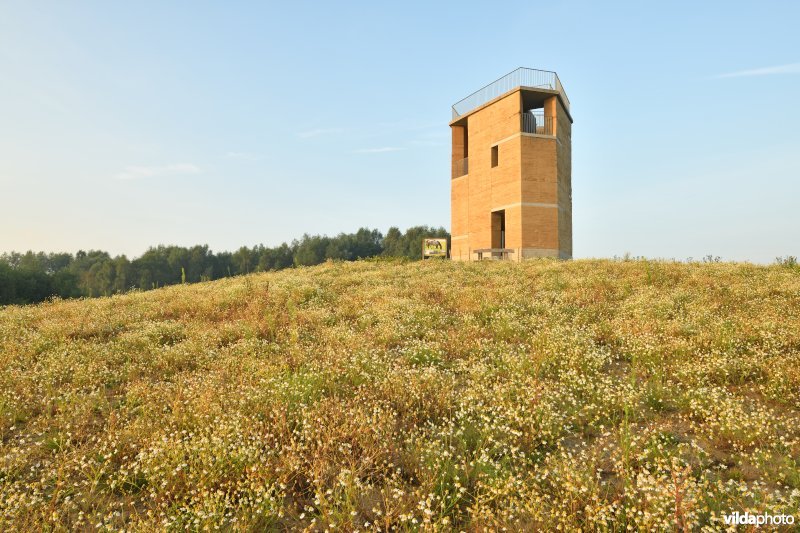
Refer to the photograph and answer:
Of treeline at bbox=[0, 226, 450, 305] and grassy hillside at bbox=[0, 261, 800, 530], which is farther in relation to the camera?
treeline at bbox=[0, 226, 450, 305]

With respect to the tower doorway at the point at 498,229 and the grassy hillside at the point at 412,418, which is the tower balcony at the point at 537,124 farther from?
the grassy hillside at the point at 412,418

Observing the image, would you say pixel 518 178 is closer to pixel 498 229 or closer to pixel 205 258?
pixel 498 229

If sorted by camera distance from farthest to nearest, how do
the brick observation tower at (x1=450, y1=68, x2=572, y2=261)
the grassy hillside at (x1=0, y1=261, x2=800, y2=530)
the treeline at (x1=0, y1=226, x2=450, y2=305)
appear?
the treeline at (x1=0, y1=226, x2=450, y2=305) < the brick observation tower at (x1=450, y1=68, x2=572, y2=261) < the grassy hillside at (x1=0, y1=261, x2=800, y2=530)

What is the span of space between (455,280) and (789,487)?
12.8 metres

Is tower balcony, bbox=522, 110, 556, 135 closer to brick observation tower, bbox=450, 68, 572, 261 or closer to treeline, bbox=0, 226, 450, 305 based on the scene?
brick observation tower, bbox=450, 68, 572, 261

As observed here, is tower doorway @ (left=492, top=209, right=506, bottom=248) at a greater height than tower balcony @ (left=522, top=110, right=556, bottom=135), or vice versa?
tower balcony @ (left=522, top=110, right=556, bottom=135)

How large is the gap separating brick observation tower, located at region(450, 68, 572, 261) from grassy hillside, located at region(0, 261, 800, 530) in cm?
1832

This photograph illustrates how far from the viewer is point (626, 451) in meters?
4.23

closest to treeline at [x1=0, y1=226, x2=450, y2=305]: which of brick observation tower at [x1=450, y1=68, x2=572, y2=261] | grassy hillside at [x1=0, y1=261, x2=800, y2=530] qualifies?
brick observation tower at [x1=450, y1=68, x2=572, y2=261]

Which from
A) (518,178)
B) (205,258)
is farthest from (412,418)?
(205,258)

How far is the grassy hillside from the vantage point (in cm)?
362

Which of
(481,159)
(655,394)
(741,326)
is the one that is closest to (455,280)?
(741,326)

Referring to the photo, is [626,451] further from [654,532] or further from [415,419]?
[415,419]

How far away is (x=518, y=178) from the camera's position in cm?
2884
